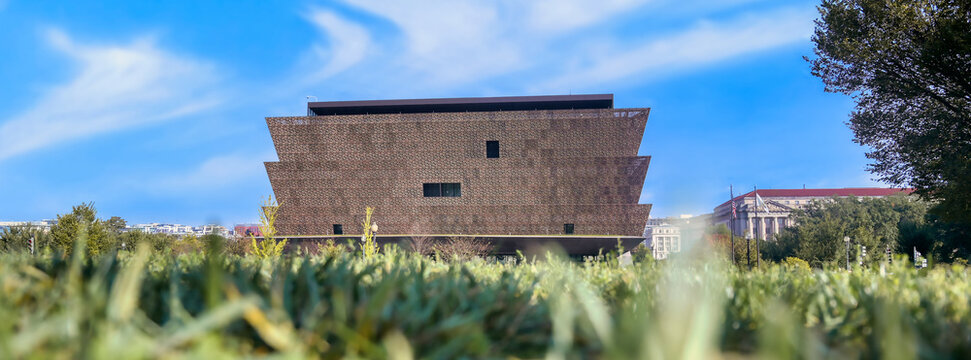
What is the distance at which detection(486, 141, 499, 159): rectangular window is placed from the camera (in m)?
48.7

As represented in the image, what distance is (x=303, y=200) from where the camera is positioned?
50562 mm

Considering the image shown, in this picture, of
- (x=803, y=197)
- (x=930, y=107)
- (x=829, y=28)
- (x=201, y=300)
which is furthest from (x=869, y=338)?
(x=803, y=197)

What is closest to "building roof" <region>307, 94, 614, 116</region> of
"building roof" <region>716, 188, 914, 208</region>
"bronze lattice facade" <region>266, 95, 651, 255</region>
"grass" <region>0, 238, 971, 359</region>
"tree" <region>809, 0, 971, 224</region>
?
"bronze lattice facade" <region>266, 95, 651, 255</region>

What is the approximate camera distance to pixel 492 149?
48.8 metres

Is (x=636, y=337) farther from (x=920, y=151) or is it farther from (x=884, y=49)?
(x=920, y=151)

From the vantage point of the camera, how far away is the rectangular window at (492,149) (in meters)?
48.7

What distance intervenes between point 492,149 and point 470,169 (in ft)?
8.75

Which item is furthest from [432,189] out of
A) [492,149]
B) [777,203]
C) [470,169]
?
[777,203]

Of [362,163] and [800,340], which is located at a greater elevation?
[362,163]

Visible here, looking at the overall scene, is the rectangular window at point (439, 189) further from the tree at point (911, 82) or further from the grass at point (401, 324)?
the grass at point (401, 324)

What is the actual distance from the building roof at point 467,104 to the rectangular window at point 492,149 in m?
4.51

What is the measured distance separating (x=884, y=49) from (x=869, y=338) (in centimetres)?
2412

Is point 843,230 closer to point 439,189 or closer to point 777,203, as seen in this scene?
point 439,189

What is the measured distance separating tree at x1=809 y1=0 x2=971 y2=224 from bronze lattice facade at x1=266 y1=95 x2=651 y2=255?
73.2ft
